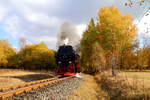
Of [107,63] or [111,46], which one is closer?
[111,46]

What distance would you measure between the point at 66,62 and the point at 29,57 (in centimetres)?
4486

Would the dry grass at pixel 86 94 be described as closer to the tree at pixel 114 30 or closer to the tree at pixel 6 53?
the tree at pixel 114 30

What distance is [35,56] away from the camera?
201ft

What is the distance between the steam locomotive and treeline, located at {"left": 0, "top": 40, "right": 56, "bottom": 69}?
39.1 meters

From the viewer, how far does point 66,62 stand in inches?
818

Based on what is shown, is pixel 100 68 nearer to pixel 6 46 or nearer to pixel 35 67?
pixel 35 67

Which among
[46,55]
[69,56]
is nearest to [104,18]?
[69,56]

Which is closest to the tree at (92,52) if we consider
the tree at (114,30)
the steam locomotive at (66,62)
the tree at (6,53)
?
the tree at (114,30)

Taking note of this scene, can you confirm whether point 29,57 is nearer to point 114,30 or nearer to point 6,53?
point 6,53

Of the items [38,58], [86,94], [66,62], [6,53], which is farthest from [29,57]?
[86,94]

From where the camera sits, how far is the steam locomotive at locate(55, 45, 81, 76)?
2039cm

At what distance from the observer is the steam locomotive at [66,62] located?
20.4m

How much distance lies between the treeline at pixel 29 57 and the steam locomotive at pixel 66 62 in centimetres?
3911

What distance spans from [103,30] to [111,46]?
2854mm
